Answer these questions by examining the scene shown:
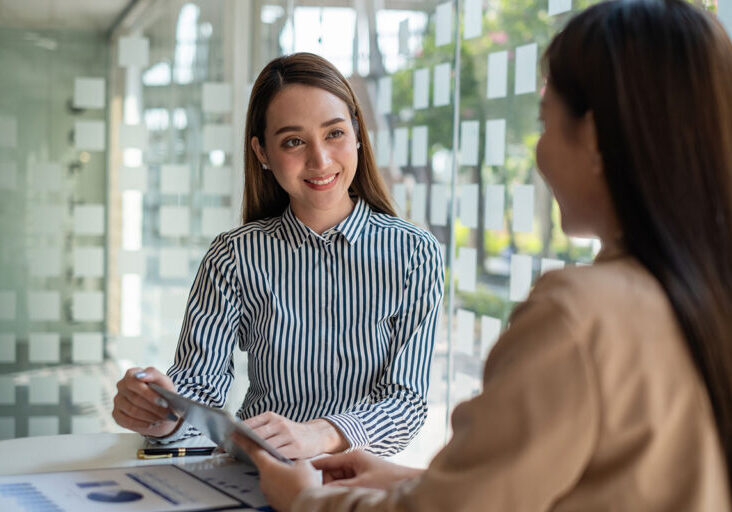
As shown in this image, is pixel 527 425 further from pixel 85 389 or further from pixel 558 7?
pixel 85 389

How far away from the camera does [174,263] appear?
4223 millimetres

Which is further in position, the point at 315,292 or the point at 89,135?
the point at 89,135

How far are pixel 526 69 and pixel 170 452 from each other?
1.83 meters

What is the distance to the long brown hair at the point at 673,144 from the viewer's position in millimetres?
812

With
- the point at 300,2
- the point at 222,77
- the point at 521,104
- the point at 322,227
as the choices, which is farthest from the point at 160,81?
the point at 322,227

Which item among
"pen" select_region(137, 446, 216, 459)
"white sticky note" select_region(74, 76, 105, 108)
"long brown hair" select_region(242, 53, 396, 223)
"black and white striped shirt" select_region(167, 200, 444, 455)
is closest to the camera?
"pen" select_region(137, 446, 216, 459)

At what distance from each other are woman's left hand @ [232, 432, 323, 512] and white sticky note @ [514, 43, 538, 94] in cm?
195

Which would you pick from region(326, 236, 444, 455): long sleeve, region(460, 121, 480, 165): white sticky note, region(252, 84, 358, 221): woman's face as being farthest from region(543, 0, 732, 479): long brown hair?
region(460, 121, 480, 165): white sticky note

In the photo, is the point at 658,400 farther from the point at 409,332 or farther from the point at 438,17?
the point at 438,17

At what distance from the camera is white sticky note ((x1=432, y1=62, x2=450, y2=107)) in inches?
130

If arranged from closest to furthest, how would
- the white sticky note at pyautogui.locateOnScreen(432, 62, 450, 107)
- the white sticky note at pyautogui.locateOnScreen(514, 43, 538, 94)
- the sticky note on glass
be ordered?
the white sticky note at pyautogui.locateOnScreen(514, 43, 538, 94) < the sticky note on glass < the white sticky note at pyautogui.locateOnScreen(432, 62, 450, 107)

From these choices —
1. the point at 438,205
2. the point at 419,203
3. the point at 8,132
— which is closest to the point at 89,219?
the point at 8,132

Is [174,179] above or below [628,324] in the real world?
above

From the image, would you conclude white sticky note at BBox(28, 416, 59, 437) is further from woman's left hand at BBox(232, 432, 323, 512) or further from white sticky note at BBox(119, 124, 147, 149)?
woman's left hand at BBox(232, 432, 323, 512)
